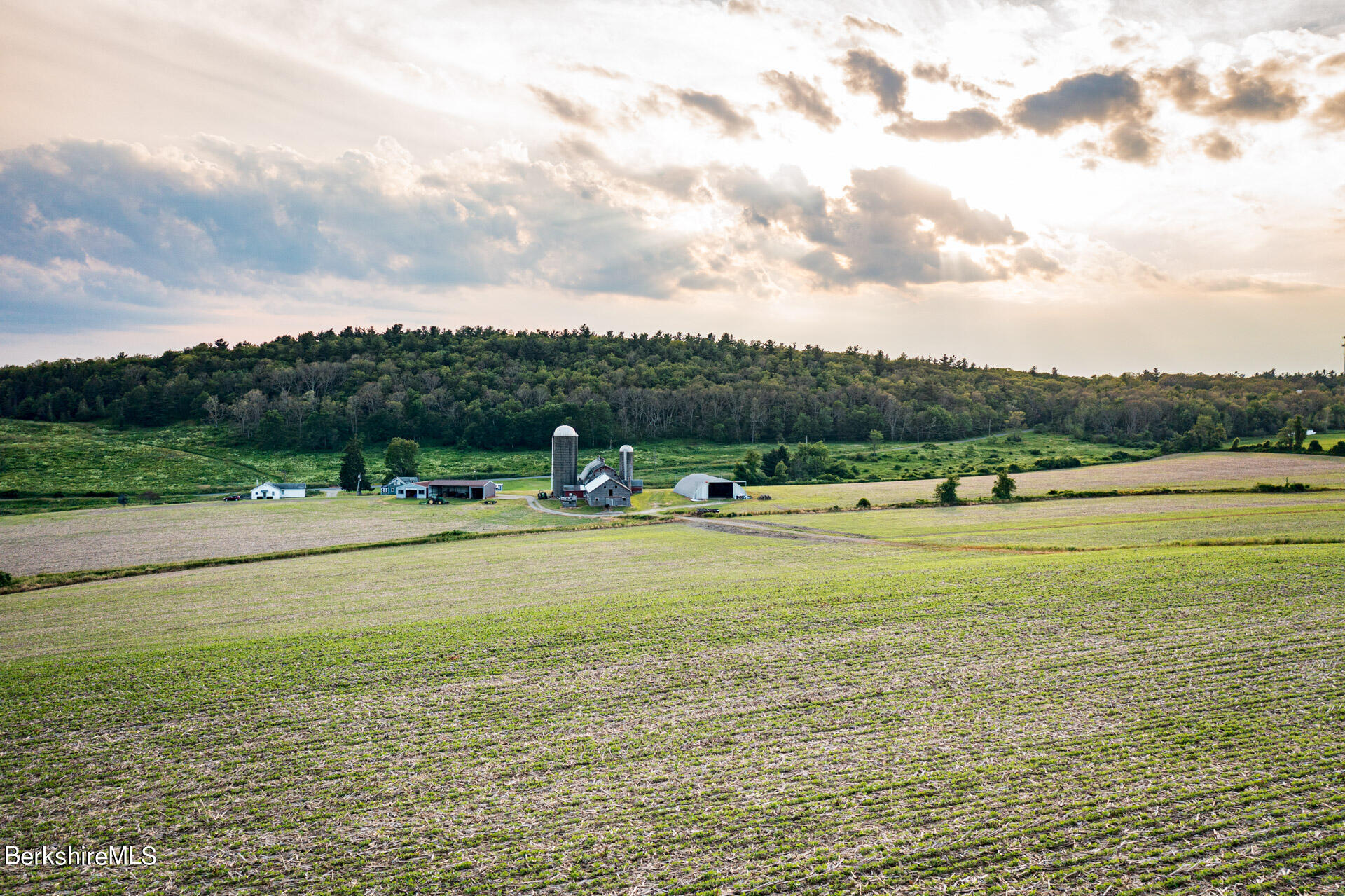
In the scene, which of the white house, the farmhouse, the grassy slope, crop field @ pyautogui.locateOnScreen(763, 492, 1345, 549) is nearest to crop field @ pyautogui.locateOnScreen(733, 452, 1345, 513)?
crop field @ pyautogui.locateOnScreen(763, 492, 1345, 549)

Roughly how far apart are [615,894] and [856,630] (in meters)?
13.4

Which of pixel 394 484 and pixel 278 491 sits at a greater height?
pixel 394 484

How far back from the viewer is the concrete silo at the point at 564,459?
77.8 metres

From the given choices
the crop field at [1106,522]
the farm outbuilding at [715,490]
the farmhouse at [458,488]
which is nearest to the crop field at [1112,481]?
the farm outbuilding at [715,490]

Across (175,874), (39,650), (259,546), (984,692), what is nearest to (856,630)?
(984,692)

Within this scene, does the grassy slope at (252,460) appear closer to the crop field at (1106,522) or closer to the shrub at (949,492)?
the shrub at (949,492)

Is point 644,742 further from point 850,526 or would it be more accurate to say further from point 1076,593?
point 850,526

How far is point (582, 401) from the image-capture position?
149625 mm

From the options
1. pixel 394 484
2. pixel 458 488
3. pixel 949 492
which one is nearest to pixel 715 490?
pixel 949 492

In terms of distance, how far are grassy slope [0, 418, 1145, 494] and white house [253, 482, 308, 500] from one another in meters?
9.55

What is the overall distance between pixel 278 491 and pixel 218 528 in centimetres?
3190

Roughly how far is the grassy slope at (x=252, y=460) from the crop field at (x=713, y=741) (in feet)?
225

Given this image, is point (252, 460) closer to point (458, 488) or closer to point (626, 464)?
point (458, 488)

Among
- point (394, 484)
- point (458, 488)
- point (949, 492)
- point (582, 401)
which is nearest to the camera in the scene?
point (949, 492)
